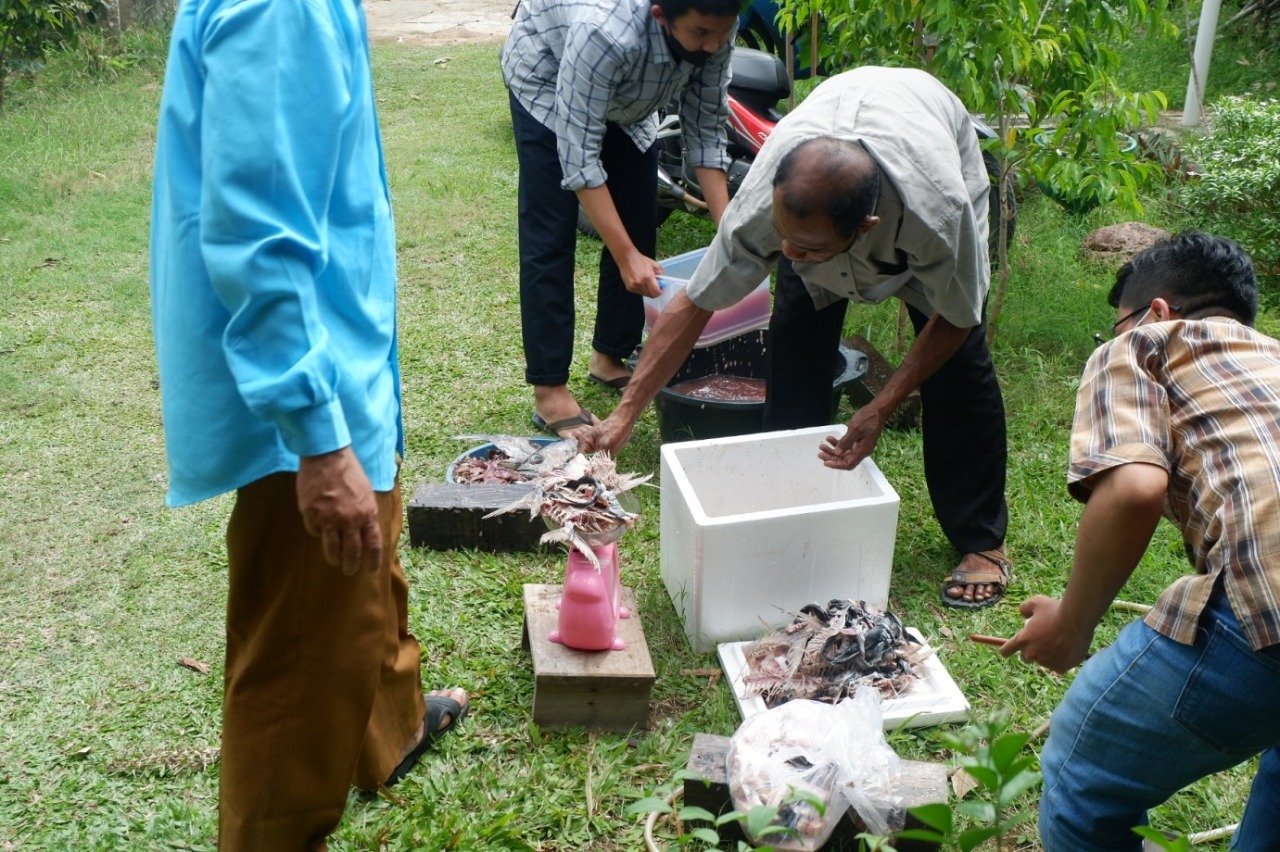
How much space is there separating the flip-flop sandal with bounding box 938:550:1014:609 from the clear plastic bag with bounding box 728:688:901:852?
0.89m

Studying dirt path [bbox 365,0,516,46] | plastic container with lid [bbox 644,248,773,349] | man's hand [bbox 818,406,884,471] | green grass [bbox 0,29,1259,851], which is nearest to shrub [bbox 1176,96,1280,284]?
green grass [bbox 0,29,1259,851]

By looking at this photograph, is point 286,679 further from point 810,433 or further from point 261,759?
point 810,433

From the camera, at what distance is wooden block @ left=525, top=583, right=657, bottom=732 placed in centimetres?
275

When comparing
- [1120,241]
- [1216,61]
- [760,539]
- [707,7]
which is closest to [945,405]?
[760,539]

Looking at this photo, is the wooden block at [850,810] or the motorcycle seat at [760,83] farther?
→ the motorcycle seat at [760,83]

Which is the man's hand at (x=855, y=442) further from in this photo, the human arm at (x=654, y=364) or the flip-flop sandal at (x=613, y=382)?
the flip-flop sandal at (x=613, y=382)

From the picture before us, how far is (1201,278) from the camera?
208cm

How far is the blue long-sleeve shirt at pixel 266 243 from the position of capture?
63.2 inches

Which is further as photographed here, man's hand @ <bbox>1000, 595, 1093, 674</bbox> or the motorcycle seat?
the motorcycle seat

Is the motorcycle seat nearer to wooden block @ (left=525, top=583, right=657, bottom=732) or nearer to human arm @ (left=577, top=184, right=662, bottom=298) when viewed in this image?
human arm @ (left=577, top=184, right=662, bottom=298)

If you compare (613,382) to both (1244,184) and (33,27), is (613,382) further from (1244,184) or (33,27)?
(33,27)

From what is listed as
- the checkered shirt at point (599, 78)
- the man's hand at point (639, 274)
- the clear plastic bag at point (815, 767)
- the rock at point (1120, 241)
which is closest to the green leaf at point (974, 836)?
the clear plastic bag at point (815, 767)

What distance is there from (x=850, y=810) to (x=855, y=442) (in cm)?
110

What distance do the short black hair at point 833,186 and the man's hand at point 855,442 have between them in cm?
72
